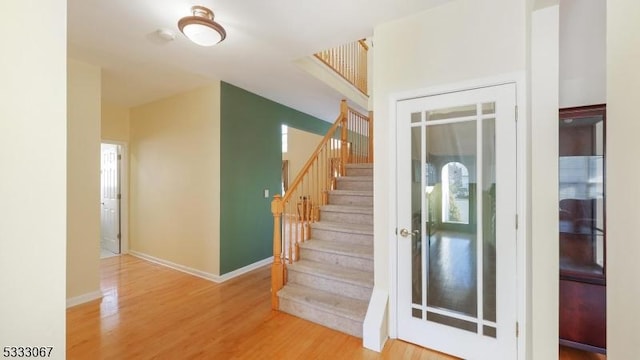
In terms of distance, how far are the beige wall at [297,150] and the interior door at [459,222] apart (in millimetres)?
7142

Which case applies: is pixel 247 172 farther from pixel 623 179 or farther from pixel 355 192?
pixel 623 179

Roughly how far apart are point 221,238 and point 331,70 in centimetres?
285

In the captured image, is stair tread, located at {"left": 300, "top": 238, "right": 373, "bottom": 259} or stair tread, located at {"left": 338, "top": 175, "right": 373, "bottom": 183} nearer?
stair tread, located at {"left": 300, "top": 238, "right": 373, "bottom": 259}

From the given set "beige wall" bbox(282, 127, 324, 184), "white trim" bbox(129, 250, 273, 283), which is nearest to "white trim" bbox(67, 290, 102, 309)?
"white trim" bbox(129, 250, 273, 283)

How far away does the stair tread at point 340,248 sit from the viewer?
2.83 metres

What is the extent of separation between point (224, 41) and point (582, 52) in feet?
10.3

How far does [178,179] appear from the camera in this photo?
4062 millimetres

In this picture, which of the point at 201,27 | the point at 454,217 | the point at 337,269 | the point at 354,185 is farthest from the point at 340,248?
the point at 201,27

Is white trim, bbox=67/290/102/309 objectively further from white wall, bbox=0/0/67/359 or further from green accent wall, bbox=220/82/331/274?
white wall, bbox=0/0/67/359

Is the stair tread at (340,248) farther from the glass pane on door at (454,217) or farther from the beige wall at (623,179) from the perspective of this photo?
the beige wall at (623,179)

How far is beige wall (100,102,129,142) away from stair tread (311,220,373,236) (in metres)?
3.88

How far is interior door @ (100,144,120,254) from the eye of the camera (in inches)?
190

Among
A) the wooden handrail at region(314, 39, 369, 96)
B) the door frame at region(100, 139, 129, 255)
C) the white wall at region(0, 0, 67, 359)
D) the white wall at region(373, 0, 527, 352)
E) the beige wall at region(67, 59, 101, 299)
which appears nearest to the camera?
the white wall at region(0, 0, 67, 359)

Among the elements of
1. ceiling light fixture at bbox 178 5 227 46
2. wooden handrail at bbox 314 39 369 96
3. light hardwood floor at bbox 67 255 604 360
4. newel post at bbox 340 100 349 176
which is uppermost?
wooden handrail at bbox 314 39 369 96
